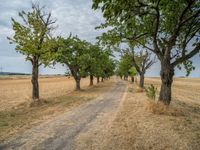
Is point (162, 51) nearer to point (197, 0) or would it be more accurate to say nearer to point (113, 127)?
point (197, 0)

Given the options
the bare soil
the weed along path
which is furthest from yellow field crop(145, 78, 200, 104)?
the weed along path

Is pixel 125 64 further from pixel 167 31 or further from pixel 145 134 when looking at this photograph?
pixel 145 134

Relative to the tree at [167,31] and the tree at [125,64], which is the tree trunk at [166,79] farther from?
the tree at [125,64]

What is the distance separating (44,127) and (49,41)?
43.2 ft

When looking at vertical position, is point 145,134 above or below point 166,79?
below

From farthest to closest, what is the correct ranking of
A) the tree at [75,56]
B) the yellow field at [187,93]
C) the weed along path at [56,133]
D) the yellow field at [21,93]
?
1. the tree at [75,56]
2. the yellow field at [187,93]
3. the yellow field at [21,93]
4. the weed along path at [56,133]

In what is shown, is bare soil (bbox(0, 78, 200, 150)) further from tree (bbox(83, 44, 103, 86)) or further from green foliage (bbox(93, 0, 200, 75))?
tree (bbox(83, 44, 103, 86))

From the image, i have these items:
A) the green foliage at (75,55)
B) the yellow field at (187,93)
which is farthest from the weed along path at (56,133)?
the green foliage at (75,55)

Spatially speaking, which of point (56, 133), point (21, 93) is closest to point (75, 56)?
point (21, 93)

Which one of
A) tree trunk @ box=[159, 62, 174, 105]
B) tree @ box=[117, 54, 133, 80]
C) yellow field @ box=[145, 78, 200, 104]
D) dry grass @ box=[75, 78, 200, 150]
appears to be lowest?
yellow field @ box=[145, 78, 200, 104]

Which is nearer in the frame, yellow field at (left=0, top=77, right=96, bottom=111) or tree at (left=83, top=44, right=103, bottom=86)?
yellow field at (left=0, top=77, right=96, bottom=111)

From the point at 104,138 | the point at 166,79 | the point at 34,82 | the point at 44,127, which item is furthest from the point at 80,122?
the point at 34,82

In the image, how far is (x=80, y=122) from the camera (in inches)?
539

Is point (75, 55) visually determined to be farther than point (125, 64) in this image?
No
